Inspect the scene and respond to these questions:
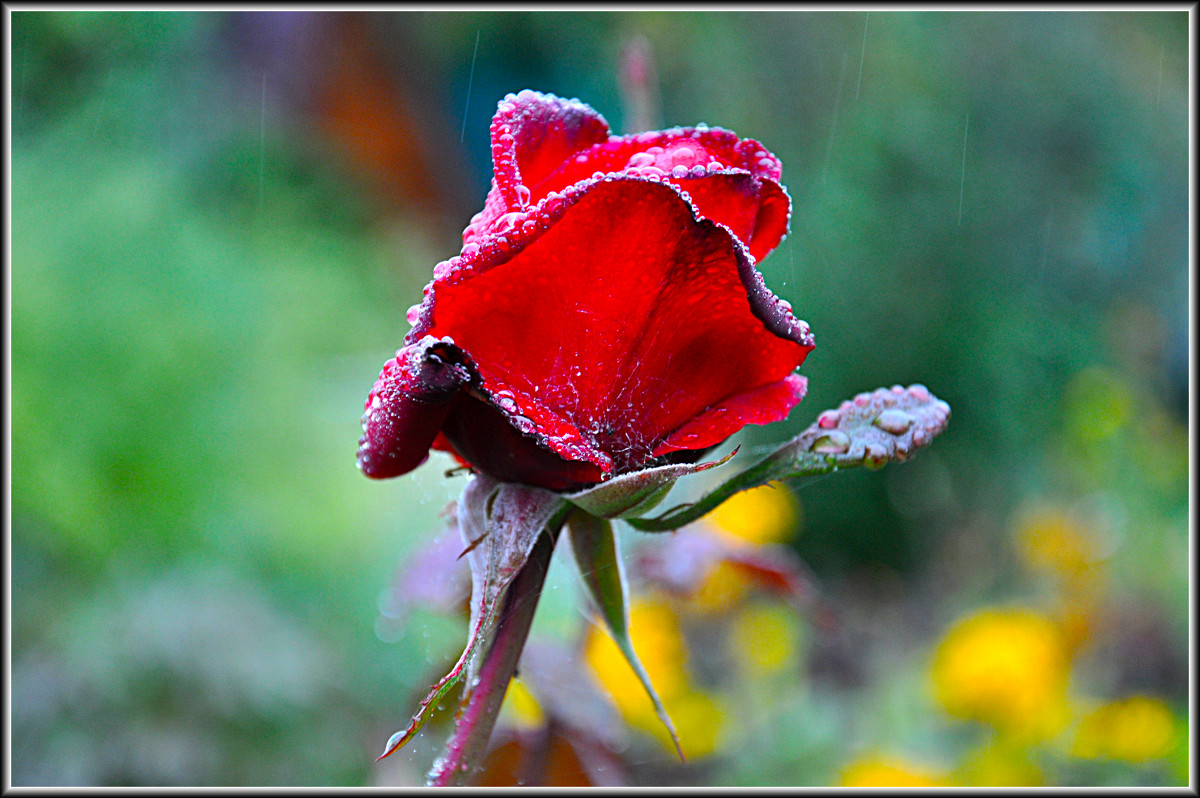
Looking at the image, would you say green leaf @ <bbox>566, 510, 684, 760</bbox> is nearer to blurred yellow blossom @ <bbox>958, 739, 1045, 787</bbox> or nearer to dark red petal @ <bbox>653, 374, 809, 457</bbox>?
dark red petal @ <bbox>653, 374, 809, 457</bbox>

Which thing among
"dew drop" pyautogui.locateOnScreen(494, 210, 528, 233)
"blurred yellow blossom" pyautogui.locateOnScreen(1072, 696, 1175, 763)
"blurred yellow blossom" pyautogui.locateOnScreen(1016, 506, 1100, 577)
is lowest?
"blurred yellow blossom" pyautogui.locateOnScreen(1072, 696, 1175, 763)

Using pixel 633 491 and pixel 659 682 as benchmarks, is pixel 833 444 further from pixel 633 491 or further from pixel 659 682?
pixel 659 682

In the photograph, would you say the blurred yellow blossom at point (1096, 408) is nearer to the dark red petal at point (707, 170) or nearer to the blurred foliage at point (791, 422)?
the blurred foliage at point (791, 422)

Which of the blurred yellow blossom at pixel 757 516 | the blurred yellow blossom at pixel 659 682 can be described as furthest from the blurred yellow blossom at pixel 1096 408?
the blurred yellow blossom at pixel 659 682

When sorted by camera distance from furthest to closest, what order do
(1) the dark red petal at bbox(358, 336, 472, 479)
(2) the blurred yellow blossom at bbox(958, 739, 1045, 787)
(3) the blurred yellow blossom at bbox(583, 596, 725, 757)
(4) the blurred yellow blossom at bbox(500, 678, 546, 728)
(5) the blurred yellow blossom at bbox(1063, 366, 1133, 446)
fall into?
(5) the blurred yellow blossom at bbox(1063, 366, 1133, 446) → (2) the blurred yellow blossom at bbox(958, 739, 1045, 787) → (3) the blurred yellow blossom at bbox(583, 596, 725, 757) → (4) the blurred yellow blossom at bbox(500, 678, 546, 728) → (1) the dark red petal at bbox(358, 336, 472, 479)

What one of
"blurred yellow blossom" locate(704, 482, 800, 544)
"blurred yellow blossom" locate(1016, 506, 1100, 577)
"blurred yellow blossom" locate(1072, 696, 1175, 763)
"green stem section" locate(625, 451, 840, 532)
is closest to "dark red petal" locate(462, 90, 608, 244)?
"green stem section" locate(625, 451, 840, 532)

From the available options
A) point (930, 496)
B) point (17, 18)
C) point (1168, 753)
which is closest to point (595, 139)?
point (1168, 753)
